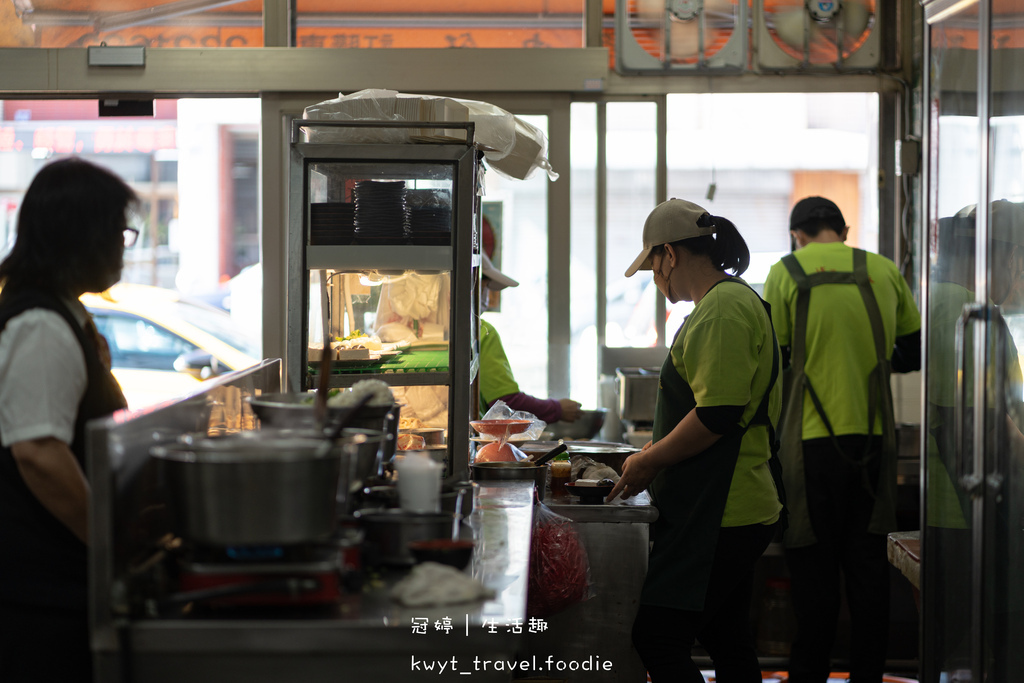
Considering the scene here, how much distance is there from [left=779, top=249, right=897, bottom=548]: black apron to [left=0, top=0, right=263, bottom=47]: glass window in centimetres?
318

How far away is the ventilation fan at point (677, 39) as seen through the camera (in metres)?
4.96

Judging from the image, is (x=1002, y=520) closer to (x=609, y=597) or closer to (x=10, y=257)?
(x=609, y=597)

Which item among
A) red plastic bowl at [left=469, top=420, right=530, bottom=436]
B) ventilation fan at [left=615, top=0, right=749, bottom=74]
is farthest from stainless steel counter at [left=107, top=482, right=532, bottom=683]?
ventilation fan at [left=615, top=0, right=749, bottom=74]

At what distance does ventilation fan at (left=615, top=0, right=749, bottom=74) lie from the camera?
496 cm

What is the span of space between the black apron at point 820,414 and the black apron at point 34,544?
2763 millimetres

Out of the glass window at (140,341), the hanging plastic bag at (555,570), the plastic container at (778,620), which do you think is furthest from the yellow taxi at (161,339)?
the hanging plastic bag at (555,570)

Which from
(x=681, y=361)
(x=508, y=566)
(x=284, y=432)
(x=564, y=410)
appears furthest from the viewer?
(x=564, y=410)

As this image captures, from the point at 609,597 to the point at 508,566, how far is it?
46.0 inches

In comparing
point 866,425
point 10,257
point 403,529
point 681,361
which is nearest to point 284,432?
point 403,529

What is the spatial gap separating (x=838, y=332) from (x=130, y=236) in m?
2.76

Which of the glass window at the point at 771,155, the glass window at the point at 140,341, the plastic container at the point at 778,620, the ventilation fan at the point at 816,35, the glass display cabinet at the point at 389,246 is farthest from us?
the glass window at the point at 140,341

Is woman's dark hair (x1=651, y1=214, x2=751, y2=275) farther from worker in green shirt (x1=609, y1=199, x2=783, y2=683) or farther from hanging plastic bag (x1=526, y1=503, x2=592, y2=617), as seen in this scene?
hanging plastic bag (x1=526, y1=503, x2=592, y2=617)

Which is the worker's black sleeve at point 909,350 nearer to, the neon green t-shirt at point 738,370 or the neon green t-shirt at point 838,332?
the neon green t-shirt at point 838,332

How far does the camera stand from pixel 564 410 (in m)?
4.03
